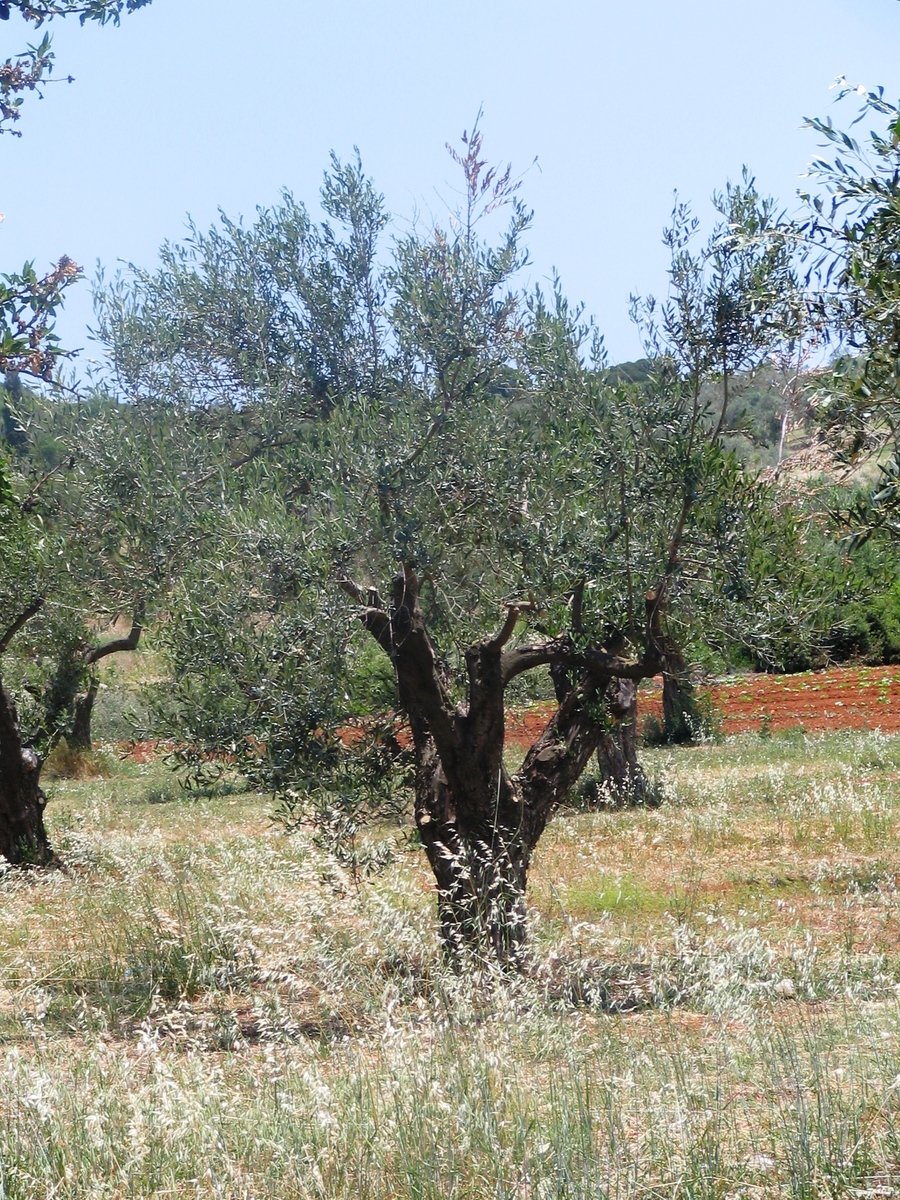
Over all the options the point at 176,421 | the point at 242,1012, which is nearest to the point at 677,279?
the point at 176,421

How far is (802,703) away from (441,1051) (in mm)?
27313

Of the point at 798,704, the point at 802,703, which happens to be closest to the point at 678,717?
the point at 798,704

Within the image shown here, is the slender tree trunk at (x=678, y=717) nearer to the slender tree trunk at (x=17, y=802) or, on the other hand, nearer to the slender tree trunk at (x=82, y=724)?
the slender tree trunk at (x=82, y=724)

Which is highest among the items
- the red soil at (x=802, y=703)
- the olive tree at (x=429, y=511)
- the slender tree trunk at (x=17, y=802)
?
the olive tree at (x=429, y=511)

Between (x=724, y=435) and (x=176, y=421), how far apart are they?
3200 millimetres

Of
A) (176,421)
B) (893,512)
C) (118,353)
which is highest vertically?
→ (118,353)

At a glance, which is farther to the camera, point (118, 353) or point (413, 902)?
point (413, 902)

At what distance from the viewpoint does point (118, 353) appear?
768 cm

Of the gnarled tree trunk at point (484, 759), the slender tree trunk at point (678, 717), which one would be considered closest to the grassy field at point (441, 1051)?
the gnarled tree trunk at point (484, 759)

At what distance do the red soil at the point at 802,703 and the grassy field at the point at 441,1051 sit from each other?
13.2 m

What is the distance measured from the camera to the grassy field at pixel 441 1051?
4023 mm

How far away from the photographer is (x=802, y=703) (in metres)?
30.9

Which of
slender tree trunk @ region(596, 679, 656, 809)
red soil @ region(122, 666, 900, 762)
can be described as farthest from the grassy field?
red soil @ region(122, 666, 900, 762)

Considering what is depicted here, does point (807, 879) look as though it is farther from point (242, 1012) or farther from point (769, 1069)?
point (769, 1069)
